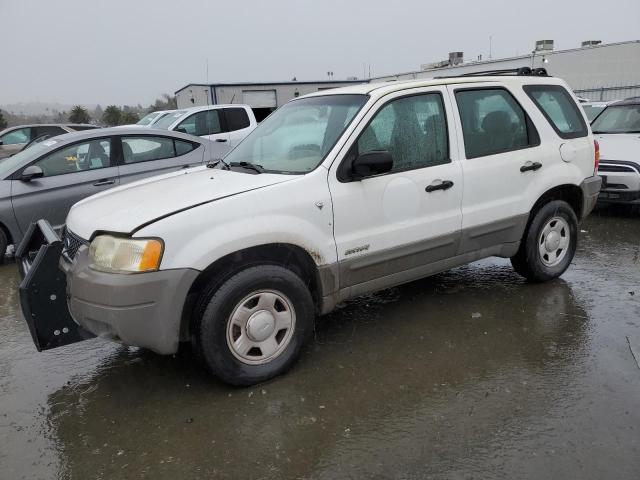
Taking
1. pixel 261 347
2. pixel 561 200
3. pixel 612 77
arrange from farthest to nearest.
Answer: pixel 612 77 → pixel 561 200 → pixel 261 347

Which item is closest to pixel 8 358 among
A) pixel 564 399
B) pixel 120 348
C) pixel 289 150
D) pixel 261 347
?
pixel 120 348

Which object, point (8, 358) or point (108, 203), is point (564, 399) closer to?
point (108, 203)

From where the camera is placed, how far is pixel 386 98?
3.85 metres

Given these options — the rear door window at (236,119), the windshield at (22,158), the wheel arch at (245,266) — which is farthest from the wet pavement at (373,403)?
the rear door window at (236,119)

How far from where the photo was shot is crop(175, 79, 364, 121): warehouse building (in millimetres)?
24234

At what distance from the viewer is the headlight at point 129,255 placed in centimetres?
294

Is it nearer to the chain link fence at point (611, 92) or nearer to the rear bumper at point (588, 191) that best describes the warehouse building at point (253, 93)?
the chain link fence at point (611, 92)

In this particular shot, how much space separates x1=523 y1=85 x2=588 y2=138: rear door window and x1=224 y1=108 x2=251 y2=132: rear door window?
8514 millimetres

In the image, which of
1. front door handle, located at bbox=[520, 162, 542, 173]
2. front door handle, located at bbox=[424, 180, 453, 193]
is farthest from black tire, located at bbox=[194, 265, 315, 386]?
front door handle, located at bbox=[520, 162, 542, 173]

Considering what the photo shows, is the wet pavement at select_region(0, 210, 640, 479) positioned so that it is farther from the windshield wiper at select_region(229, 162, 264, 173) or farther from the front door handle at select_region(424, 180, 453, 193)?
the windshield wiper at select_region(229, 162, 264, 173)

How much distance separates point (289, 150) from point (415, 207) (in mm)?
1011

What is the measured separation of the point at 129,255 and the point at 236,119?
9.86 metres

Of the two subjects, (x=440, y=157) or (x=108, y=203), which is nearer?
(x=108, y=203)

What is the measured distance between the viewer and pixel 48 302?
3203 mm
